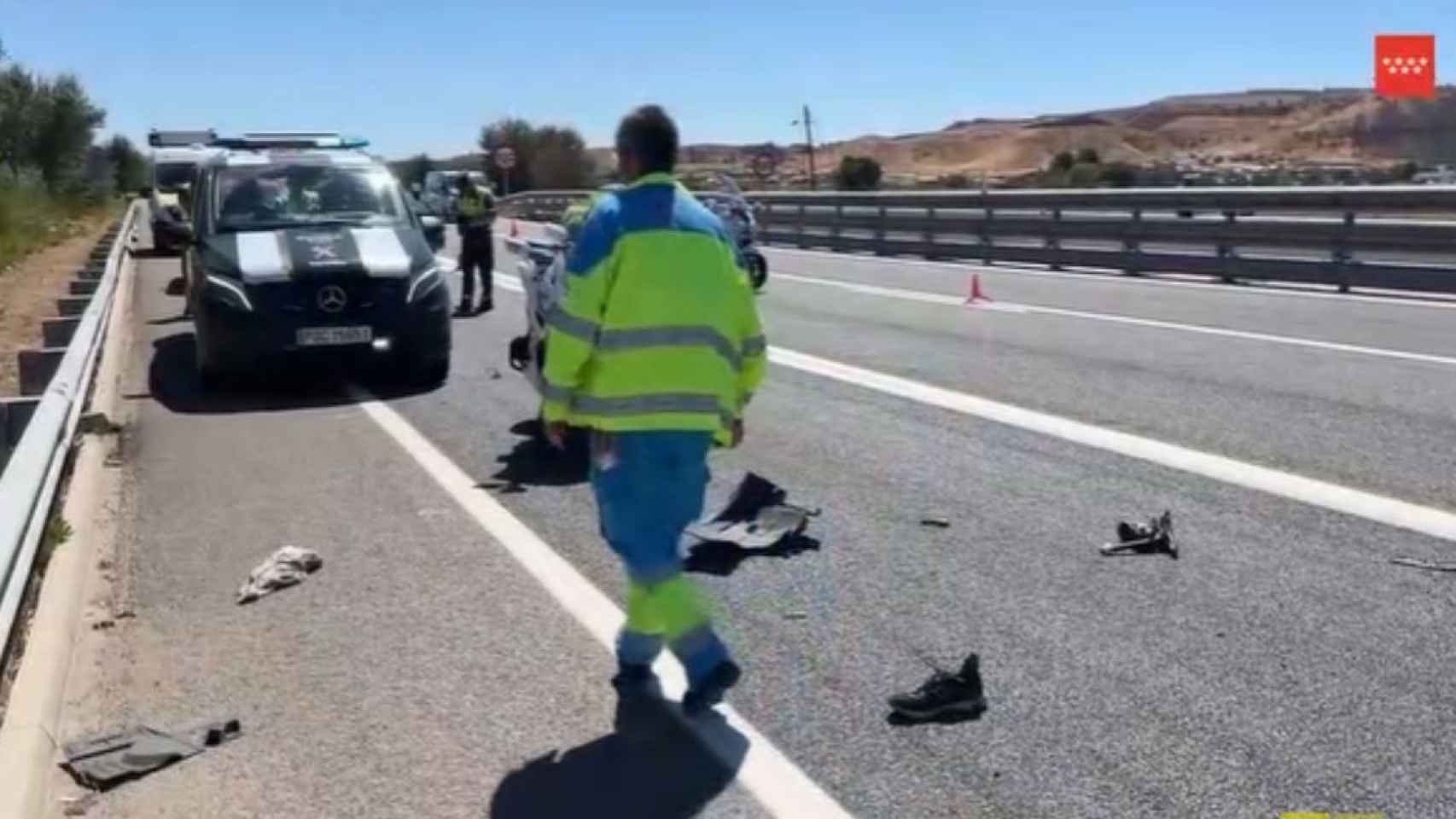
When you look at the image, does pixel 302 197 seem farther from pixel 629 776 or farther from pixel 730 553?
pixel 629 776

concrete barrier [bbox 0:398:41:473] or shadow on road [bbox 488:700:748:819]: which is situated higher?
concrete barrier [bbox 0:398:41:473]

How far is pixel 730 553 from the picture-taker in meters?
7.59

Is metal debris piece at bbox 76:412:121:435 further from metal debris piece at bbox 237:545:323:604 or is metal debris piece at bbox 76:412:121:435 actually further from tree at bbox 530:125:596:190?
tree at bbox 530:125:596:190

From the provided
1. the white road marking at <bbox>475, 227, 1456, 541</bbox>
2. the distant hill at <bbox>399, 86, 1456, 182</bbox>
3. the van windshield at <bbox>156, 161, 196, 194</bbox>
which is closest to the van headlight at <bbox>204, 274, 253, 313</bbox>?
the white road marking at <bbox>475, 227, 1456, 541</bbox>

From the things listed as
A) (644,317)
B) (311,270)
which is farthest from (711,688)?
(311,270)

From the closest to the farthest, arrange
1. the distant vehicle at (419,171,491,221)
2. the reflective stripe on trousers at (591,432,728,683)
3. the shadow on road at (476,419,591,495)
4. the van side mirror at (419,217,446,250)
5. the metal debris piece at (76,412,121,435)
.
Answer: the reflective stripe on trousers at (591,432,728,683) < the shadow on road at (476,419,591,495) < the metal debris piece at (76,412,121,435) < the van side mirror at (419,217,446,250) < the distant vehicle at (419,171,491,221)

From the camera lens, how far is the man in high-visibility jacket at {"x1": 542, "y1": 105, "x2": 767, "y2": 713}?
520 centimetres

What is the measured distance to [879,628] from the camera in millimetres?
6289

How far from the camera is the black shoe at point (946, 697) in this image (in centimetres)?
532

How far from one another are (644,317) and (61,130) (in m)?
69.1

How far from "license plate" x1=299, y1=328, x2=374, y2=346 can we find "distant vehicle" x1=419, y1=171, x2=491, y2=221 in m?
2.20

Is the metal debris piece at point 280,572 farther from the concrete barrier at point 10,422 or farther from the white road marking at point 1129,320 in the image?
the white road marking at point 1129,320

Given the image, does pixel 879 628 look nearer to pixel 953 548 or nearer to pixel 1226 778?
pixel 953 548

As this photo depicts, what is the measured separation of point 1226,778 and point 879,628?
→ 5.84ft
